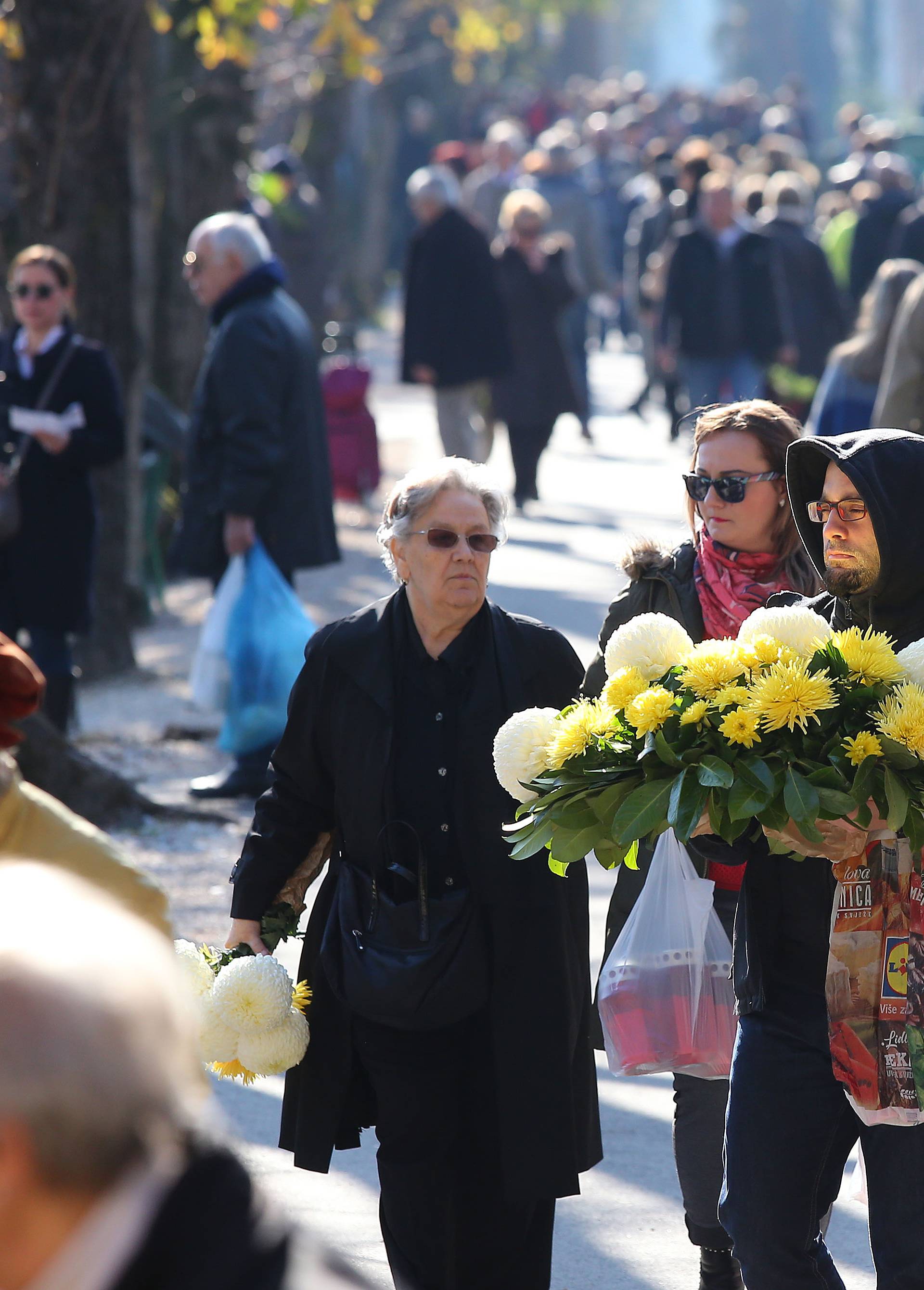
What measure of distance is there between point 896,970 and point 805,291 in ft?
38.3

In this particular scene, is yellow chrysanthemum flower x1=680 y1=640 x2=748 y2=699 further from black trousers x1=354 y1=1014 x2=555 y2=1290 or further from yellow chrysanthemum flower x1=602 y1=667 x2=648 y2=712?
black trousers x1=354 y1=1014 x2=555 y2=1290

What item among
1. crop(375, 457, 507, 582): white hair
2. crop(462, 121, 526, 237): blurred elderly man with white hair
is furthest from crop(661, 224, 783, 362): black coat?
crop(375, 457, 507, 582): white hair

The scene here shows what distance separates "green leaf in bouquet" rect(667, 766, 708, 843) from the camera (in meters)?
3.07

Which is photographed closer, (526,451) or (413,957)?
(413,957)

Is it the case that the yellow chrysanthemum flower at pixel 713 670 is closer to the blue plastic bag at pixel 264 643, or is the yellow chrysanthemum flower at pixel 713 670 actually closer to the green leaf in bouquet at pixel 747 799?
the green leaf in bouquet at pixel 747 799

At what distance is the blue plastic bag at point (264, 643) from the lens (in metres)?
7.81

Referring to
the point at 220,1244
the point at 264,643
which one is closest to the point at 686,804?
the point at 220,1244

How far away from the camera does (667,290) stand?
1466 cm

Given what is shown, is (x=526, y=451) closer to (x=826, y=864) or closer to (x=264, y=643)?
(x=264, y=643)

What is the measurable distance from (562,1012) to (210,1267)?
2155 mm

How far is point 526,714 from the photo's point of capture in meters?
3.34

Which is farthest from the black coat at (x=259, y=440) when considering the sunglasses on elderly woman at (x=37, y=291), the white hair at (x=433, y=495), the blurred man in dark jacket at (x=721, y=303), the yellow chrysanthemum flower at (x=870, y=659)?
the blurred man in dark jacket at (x=721, y=303)

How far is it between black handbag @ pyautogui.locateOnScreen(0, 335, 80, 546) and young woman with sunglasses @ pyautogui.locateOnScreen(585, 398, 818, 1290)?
3.79 meters

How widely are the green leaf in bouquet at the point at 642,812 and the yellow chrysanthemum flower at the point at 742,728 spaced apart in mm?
120
